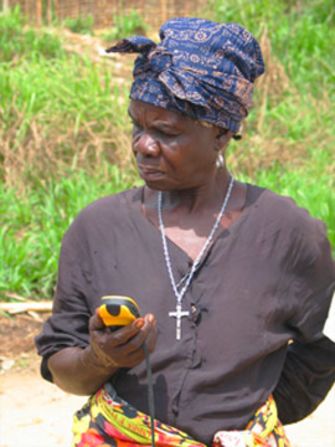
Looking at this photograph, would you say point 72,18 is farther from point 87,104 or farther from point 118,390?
point 118,390

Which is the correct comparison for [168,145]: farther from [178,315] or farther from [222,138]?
[178,315]

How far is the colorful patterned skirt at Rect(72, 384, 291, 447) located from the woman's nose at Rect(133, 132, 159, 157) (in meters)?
0.60

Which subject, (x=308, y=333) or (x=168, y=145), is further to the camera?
(x=308, y=333)

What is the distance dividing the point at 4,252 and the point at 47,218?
563 mm

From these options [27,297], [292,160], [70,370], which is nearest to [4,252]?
[27,297]

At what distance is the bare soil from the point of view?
432 cm

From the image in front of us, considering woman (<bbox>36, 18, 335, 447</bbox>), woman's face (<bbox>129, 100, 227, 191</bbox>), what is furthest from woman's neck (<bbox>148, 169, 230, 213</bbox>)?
woman's face (<bbox>129, 100, 227, 191</bbox>)

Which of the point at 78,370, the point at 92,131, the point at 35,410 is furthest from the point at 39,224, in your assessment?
the point at 78,370

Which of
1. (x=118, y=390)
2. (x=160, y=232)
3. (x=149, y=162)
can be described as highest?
(x=149, y=162)

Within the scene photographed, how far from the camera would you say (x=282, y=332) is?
99.8 inches

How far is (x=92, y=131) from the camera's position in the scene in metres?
7.31

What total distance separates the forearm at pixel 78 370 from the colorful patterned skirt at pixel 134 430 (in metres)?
0.04

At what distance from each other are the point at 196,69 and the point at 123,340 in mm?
681

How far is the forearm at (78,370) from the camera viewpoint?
2.39 m
